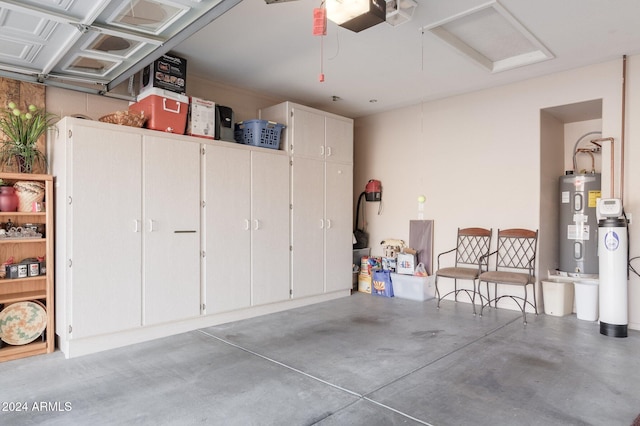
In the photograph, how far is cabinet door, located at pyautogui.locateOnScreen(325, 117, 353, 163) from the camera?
554 centimetres

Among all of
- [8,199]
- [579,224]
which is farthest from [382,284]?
[8,199]

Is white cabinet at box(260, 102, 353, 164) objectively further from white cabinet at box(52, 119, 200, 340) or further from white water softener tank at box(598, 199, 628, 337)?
white water softener tank at box(598, 199, 628, 337)

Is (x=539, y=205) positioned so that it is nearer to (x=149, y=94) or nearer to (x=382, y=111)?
(x=382, y=111)

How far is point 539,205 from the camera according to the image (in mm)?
4754

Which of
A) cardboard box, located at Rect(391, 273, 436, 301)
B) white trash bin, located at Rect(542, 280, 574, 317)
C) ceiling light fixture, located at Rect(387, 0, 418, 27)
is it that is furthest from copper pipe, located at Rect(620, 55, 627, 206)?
ceiling light fixture, located at Rect(387, 0, 418, 27)

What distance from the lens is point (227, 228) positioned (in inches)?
171

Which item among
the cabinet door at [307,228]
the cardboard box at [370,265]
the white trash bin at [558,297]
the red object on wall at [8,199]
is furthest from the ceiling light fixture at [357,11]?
the cardboard box at [370,265]

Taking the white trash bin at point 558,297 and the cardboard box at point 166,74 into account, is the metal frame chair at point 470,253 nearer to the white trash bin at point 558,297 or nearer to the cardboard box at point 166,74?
the white trash bin at point 558,297

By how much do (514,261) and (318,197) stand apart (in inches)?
107

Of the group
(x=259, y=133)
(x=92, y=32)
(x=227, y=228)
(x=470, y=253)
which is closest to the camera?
(x=92, y=32)

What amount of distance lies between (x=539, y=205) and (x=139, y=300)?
184 inches

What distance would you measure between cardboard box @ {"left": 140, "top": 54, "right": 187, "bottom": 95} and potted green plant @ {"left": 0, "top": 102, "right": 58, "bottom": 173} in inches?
39.5

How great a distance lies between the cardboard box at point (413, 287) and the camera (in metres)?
5.46

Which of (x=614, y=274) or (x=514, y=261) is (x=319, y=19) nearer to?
(x=614, y=274)
